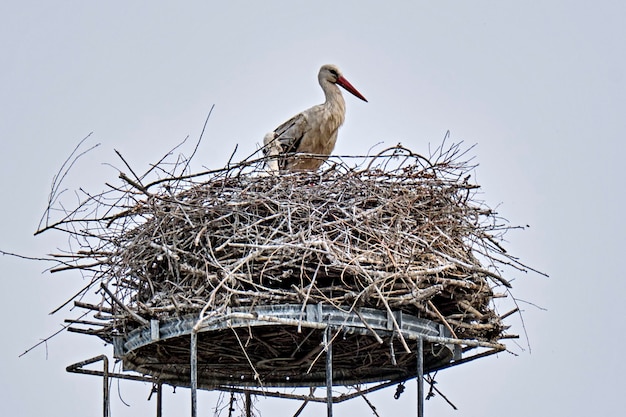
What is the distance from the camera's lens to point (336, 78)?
1363 cm

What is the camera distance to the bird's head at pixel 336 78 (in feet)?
44.6

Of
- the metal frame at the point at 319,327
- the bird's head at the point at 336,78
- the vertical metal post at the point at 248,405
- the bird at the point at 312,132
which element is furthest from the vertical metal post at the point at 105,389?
the bird's head at the point at 336,78

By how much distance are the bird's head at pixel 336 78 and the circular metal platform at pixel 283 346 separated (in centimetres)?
354

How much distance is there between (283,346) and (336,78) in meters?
4.07

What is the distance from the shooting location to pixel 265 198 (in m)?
9.69

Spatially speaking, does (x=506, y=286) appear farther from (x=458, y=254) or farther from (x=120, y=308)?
(x=120, y=308)

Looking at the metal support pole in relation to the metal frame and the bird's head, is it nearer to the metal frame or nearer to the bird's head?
the metal frame

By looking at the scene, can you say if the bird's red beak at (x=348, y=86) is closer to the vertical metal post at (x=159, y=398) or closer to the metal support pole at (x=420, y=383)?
the vertical metal post at (x=159, y=398)

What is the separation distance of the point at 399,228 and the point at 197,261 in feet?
4.19

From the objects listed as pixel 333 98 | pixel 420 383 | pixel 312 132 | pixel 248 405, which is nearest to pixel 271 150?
pixel 312 132

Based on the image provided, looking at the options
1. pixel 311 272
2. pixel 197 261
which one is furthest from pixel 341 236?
pixel 197 261

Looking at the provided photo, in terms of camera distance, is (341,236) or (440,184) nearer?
(341,236)

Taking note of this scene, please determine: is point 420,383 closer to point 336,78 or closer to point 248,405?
point 248,405

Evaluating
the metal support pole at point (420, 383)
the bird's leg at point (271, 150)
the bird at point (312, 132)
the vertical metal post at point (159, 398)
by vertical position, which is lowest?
the metal support pole at point (420, 383)
